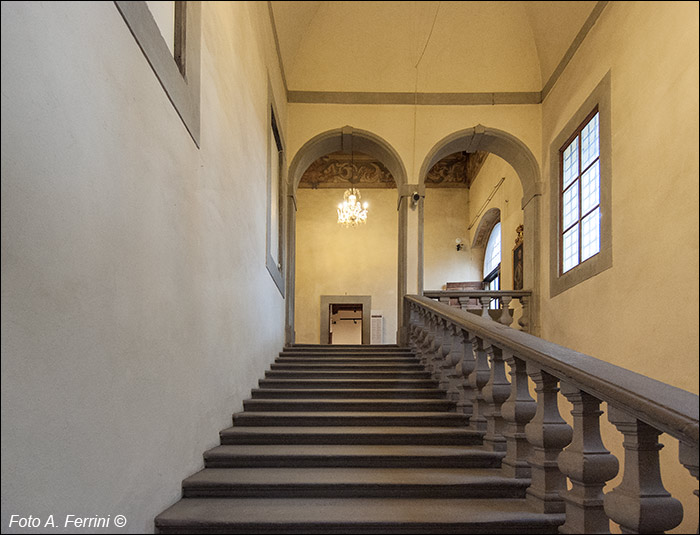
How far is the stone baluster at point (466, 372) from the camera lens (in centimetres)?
489

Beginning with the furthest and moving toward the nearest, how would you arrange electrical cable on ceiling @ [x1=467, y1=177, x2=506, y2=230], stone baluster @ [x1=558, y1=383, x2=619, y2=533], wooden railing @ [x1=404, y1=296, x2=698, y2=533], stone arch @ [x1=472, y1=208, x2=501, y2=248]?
stone arch @ [x1=472, y1=208, x2=501, y2=248]
electrical cable on ceiling @ [x1=467, y1=177, x2=506, y2=230]
stone baluster @ [x1=558, y1=383, x2=619, y2=533]
wooden railing @ [x1=404, y1=296, x2=698, y2=533]

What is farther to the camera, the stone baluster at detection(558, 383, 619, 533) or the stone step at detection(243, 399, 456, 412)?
the stone step at detection(243, 399, 456, 412)

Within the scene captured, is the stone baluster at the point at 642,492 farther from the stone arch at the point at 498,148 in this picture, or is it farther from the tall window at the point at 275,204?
the stone arch at the point at 498,148

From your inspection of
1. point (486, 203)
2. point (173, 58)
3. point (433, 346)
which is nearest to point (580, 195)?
point (433, 346)

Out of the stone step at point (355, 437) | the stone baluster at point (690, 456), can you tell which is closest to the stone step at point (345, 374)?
the stone step at point (355, 437)

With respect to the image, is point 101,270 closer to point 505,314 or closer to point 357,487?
point 357,487

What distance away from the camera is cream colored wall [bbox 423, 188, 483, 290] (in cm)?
1605

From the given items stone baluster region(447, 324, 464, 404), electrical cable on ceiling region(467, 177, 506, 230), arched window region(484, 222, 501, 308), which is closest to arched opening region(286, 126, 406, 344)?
electrical cable on ceiling region(467, 177, 506, 230)

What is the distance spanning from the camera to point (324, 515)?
10.6 ft

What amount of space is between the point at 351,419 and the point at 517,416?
1.90 m

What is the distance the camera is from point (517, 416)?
137 inches

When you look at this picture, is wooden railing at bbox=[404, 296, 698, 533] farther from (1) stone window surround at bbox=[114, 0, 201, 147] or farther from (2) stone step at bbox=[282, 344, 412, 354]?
(2) stone step at bbox=[282, 344, 412, 354]

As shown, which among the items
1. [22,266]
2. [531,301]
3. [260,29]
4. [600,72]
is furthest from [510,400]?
[531,301]

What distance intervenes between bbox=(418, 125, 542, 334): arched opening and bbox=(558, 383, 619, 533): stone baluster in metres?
6.86
